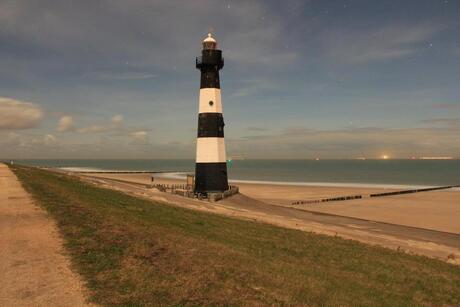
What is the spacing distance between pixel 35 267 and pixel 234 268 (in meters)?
4.89

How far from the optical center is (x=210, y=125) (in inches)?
1342

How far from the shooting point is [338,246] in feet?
50.4

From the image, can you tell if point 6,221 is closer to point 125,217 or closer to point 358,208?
point 125,217

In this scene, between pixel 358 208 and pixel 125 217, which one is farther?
pixel 358 208

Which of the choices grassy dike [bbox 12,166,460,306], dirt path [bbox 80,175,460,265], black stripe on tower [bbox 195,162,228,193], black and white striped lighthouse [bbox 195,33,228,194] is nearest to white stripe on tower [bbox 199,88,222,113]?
black and white striped lighthouse [bbox 195,33,228,194]

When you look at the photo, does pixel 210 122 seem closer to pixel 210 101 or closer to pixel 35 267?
pixel 210 101

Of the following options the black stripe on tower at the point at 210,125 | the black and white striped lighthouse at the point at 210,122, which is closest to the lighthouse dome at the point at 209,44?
the black and white striped lighthouse at the point at 210,122

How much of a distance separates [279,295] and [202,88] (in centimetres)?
2866

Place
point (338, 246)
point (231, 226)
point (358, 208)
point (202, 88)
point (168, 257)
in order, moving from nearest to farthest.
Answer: point (168, 257)
point (338, 246)
point (231, 226)
point (202, 88)
point (358, 208)

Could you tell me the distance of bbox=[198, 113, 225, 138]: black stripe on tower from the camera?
3406 cm

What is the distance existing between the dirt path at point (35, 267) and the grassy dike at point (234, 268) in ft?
1.17

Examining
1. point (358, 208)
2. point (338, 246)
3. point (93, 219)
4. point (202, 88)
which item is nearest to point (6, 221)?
point (93, 219)

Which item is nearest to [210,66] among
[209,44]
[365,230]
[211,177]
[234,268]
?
[209,44]

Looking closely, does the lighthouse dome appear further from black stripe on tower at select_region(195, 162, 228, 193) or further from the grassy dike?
the grassy dike
